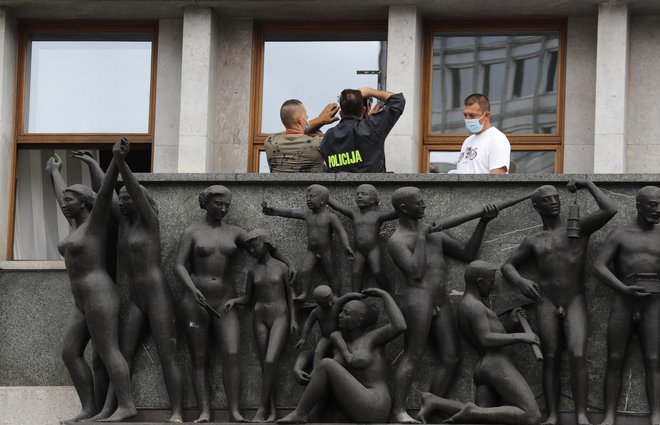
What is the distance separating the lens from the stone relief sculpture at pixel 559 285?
2914 cm

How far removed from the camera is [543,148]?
109ft

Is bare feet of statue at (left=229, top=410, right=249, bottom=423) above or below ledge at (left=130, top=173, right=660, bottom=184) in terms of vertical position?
below

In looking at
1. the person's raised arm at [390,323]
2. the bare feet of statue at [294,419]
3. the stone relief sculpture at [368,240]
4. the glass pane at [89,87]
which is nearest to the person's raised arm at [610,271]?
the person's raised arm at [390,323]

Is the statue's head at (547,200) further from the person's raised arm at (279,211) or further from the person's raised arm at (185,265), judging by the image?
the person's raised arm at (185,265)

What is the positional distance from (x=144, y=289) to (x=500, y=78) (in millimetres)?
6163

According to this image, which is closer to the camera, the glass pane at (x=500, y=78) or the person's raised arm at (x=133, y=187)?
the person's raised arm at (x=133, y=187)

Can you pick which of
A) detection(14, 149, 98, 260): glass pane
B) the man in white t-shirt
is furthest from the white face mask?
detection(14, 149, 98, 260): glass pane

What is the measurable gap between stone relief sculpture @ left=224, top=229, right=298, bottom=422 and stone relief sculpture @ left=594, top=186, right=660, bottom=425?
3480 millimetres

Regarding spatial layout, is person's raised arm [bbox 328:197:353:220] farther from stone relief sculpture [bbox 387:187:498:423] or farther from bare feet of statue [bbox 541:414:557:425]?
bare feet of statue [bbox 541:414:557:425]

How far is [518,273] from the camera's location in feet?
97.2

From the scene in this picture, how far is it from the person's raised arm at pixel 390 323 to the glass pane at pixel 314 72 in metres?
5.11

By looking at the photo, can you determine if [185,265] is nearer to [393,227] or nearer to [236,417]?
[236,417]

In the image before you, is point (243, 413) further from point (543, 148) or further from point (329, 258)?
point (543, 148)

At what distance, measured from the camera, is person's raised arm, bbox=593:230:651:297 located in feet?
95.2
